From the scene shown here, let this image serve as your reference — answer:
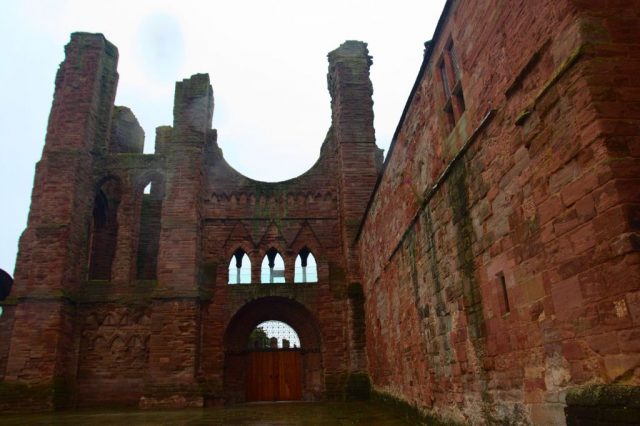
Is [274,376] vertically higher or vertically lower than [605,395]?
higher

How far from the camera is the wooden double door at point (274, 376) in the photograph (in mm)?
15719

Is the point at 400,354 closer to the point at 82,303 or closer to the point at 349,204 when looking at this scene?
the point at 349,204

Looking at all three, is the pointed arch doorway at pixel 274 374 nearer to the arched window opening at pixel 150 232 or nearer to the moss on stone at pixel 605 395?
the arched window opening at pixel 150 232

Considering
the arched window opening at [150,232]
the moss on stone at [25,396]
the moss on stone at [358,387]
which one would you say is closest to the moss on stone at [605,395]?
the moss on stone at [358,387]

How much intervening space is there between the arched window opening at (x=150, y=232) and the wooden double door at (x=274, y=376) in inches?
191

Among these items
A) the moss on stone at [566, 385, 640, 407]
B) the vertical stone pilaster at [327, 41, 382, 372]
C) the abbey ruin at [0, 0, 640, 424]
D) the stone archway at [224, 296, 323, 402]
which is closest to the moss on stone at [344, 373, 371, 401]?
the abbey ruin at [0, 0, 640, 424]

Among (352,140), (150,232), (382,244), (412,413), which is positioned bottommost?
(412,413)

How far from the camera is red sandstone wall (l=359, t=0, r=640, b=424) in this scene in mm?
2934

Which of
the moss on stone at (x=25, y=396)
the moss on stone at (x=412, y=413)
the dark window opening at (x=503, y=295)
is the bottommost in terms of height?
the moss on stone at (x=412, y=413)

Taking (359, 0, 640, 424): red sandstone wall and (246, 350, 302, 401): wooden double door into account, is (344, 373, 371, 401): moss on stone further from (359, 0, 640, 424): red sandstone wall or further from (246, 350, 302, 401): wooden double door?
(359, 0, 640, 424): red sandstone wall

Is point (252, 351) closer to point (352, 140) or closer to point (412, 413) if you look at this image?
point (352, 140)

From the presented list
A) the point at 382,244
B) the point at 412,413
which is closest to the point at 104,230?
the point at 382,244

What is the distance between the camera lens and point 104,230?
17.7 metres

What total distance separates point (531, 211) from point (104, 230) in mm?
16916
